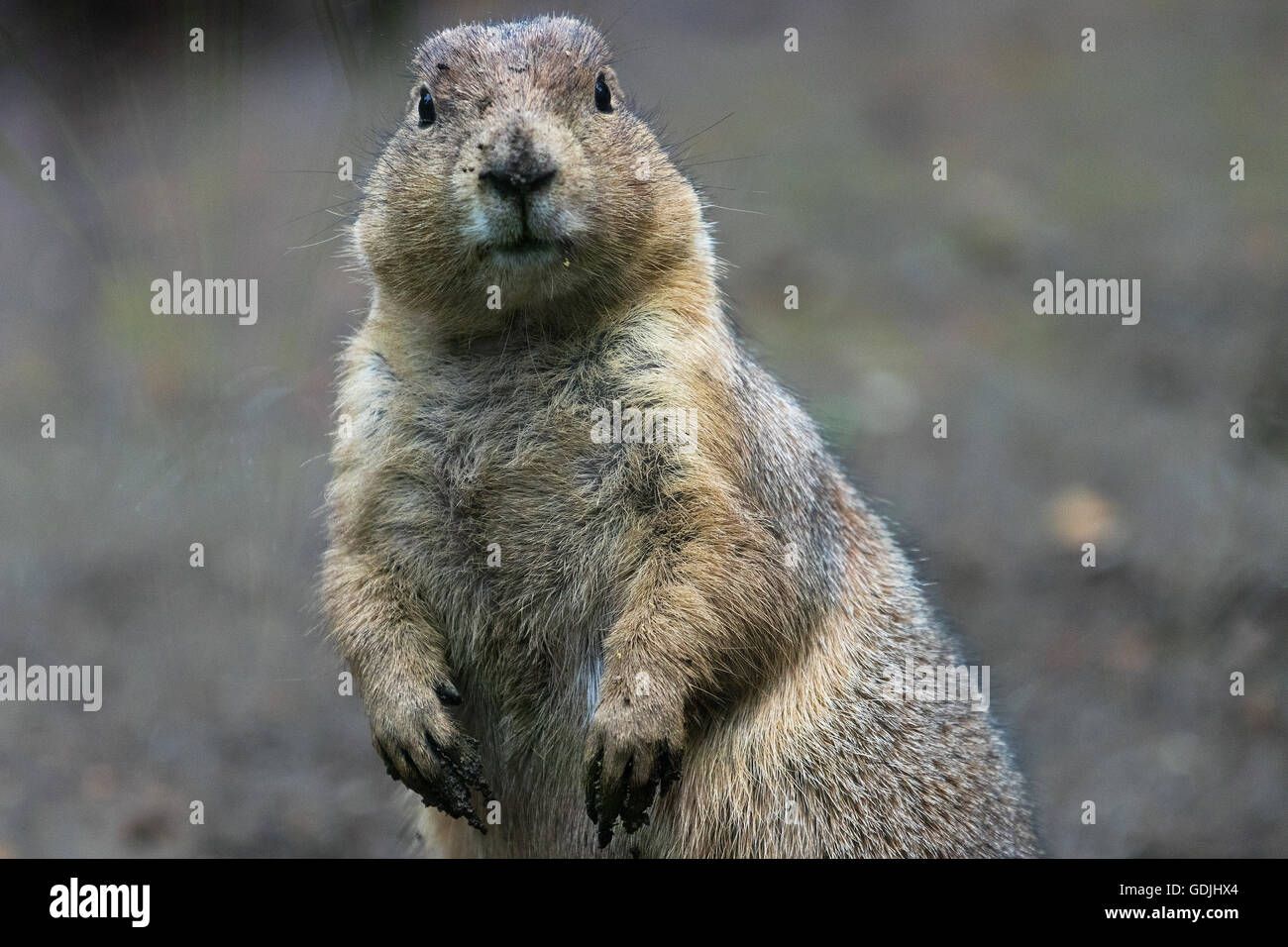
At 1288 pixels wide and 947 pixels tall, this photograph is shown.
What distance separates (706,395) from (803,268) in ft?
28.5

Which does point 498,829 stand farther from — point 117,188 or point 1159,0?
point 1159,0

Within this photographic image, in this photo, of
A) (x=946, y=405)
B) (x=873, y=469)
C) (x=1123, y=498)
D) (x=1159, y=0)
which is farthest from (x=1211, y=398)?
(x=1159, y=0)

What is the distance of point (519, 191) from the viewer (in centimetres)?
449

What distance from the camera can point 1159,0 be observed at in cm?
1450

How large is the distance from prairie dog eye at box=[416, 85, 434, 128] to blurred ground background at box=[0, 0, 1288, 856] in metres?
1.00

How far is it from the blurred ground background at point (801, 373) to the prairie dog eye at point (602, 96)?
3.98 ft

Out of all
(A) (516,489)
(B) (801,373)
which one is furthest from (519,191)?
(B) (801,373)

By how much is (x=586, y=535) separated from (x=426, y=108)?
1919 mm

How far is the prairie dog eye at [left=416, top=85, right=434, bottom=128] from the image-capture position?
5172mm
